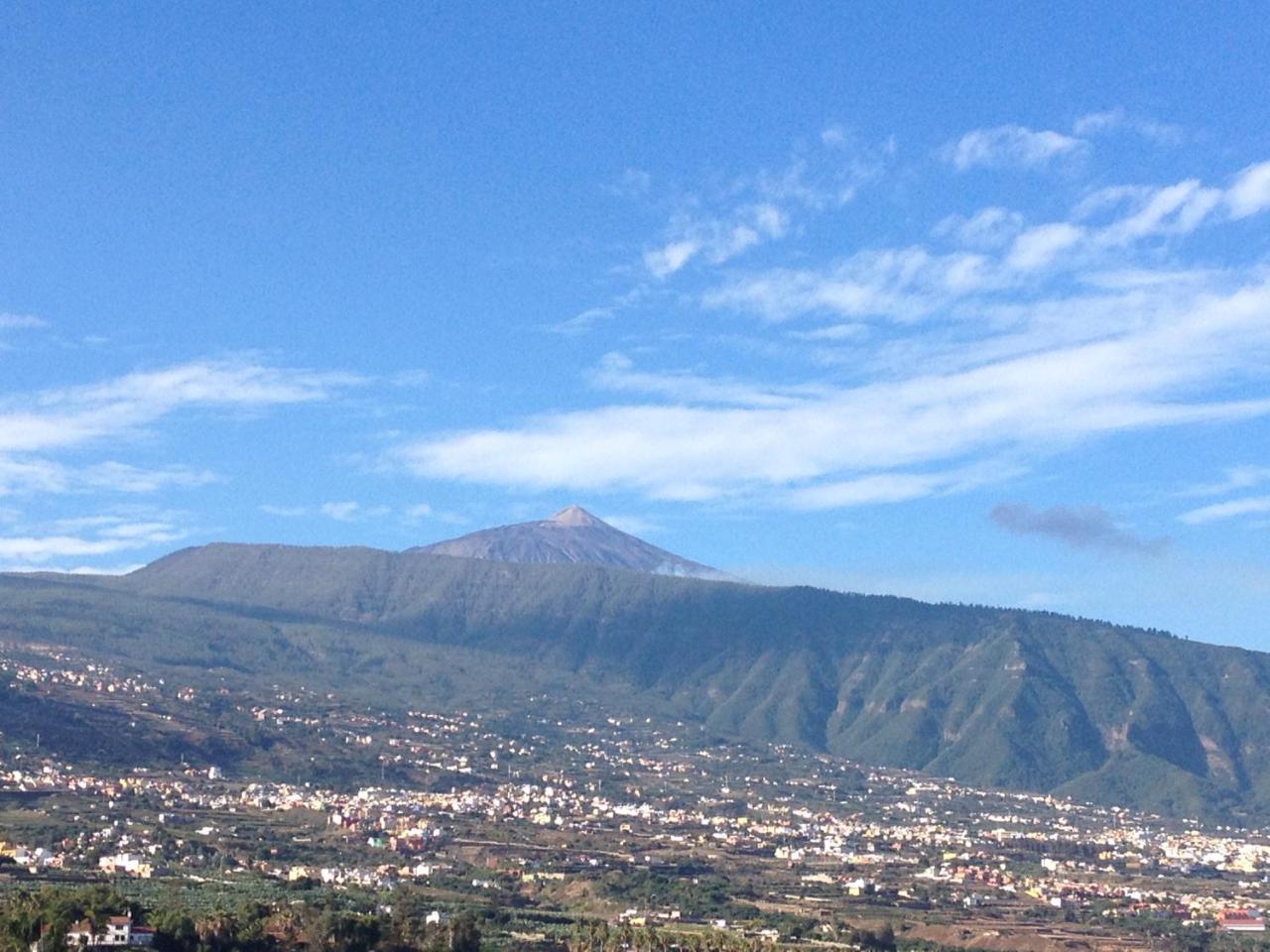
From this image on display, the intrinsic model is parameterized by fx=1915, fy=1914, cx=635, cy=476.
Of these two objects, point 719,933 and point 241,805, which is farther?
point 241,805

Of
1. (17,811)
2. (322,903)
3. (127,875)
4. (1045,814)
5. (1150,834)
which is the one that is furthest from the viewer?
(1045,814)

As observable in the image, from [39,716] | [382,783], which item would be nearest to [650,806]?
[382,783]

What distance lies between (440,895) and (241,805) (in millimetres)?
44159

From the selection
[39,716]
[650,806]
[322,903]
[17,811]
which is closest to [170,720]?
[39,716]

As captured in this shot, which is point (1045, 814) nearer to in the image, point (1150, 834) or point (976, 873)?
point (1150, 834)

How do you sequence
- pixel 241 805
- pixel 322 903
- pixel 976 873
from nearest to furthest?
pixel 322 903 < pixel 976 873 < pixel 241 805

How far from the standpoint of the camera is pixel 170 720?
566ft

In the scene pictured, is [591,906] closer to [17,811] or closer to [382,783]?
[17,811]

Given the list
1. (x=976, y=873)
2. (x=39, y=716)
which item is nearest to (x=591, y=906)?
(x=976, y=873)

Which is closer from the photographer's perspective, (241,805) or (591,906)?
(591,906)

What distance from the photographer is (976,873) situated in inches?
4786

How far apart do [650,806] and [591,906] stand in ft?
237

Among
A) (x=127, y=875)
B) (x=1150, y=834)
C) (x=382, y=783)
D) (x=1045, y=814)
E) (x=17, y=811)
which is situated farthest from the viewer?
(x=1045, y=814)

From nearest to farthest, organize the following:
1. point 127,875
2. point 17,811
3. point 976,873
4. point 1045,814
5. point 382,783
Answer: point 127,875 < point 17,811 < point 976,873 < point 382,783 < point 1045,814
